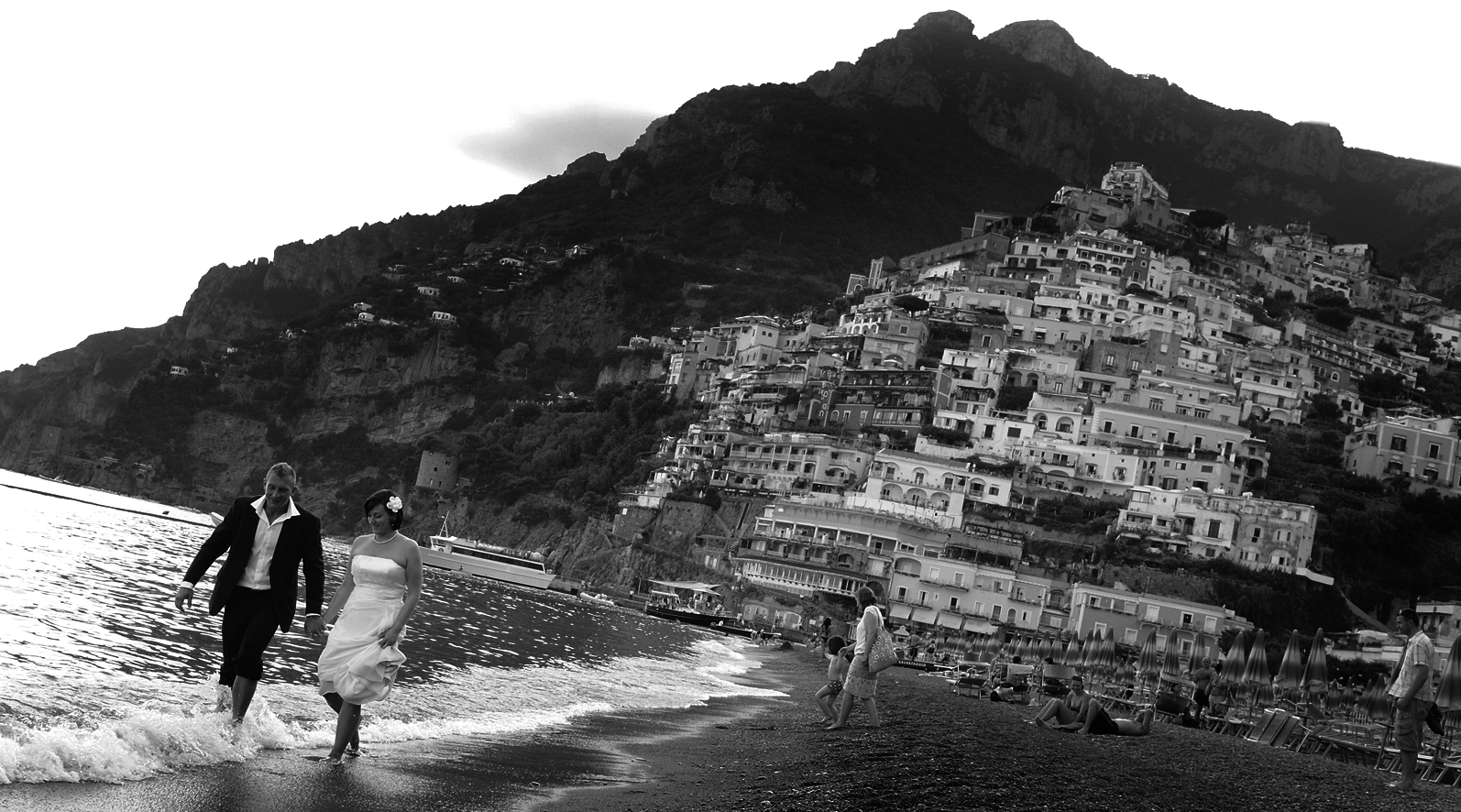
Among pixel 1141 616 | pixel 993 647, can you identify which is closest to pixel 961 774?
pixel 993 647

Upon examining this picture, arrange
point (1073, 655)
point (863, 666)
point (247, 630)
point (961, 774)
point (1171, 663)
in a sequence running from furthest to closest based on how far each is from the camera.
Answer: point (1073, 655)
point (1171, 663)
point (863, 666)
point (961, 774)
point (247, 630)

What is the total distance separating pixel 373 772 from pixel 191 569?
205 cm

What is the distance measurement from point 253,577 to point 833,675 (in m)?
9.21

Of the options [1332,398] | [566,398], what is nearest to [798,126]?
[566,398]

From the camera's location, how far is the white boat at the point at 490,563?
80.6m

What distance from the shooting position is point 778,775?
39.2 ft

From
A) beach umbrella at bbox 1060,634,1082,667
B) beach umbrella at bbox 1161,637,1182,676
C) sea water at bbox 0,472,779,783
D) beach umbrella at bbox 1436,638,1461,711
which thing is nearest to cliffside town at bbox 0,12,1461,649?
beach umbrella at bbox 1060,634,1082,667

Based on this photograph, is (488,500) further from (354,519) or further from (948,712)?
(948,712)

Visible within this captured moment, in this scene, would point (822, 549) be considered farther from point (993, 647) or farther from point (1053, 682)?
point (1053, 682)

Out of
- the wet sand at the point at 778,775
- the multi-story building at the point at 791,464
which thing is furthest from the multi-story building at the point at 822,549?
the wet sand at the point at 778,775

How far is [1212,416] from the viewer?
83875mm

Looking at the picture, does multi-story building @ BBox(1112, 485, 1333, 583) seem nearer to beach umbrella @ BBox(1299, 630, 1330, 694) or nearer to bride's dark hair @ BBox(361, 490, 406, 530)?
beach umbrella @ BBox(1299, 630, 1330, 694)

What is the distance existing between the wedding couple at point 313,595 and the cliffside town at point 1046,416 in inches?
2138

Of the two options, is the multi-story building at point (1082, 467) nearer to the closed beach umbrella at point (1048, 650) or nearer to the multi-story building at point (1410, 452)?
the multi-story building at point (1410, 452)
